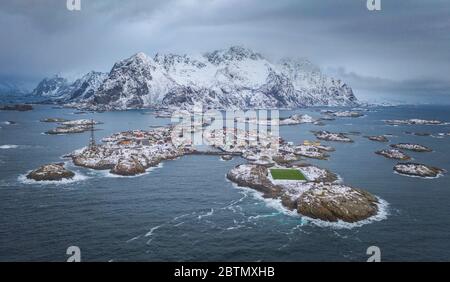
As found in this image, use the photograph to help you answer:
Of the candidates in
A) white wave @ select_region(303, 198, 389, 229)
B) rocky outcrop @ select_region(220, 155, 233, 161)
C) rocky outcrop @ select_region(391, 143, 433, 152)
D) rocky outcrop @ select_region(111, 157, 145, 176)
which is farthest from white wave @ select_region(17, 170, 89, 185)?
rocky outcrop @ select_region(391, 143, 433, 152)

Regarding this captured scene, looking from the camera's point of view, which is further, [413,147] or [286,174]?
[413,147]

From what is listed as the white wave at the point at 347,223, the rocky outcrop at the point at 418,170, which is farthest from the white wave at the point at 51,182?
the rocky outcrop at the point at 418,170

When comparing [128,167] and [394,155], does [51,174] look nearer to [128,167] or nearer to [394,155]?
[128,167]

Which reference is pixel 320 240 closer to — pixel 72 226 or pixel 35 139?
pixel 72 226

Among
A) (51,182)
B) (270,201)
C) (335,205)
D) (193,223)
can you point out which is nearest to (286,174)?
(270,201)

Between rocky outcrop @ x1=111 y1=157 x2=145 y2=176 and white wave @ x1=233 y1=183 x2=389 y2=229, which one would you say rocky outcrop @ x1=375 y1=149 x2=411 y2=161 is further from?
rocky outcrop @ x1=111 y1=157 x2=145 y2=176
